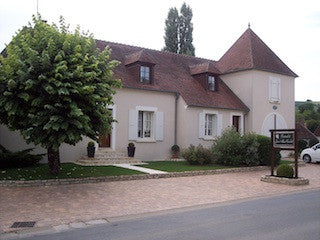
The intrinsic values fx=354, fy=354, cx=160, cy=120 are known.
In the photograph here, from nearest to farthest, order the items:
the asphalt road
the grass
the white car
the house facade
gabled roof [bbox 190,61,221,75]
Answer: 1. the asphalt road
2. the grass
3. the house facade
4. the white car
5. gabled roof [bbox 190,61,221,75]

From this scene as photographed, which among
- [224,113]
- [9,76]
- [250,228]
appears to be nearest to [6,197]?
[9,76]

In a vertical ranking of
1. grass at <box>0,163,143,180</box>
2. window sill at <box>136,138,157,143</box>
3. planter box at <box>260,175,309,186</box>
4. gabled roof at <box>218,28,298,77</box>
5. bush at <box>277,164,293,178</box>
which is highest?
gabled roof at <box>218,28,298,77</box>

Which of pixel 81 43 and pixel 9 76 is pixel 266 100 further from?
pixel 9 76

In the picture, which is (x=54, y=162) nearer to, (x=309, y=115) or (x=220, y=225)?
(x=220, y=225)

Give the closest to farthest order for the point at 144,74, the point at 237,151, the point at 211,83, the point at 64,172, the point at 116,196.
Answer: the point at 116,196 → the point at 64,172 → the point at 237,151 → the point at 144,74 → the point at 211,83

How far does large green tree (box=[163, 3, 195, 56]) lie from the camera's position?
1431 inches

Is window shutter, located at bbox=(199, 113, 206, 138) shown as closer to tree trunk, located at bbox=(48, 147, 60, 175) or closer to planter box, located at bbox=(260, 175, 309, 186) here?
planter box, located at bbox=(260, 175, 309, 186)

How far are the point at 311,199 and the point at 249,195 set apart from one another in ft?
5.88

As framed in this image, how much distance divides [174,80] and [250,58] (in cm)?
612

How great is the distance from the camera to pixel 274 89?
80.7 ft

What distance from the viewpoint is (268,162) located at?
1872cm

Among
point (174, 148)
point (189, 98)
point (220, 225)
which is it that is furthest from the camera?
point (189, 98)

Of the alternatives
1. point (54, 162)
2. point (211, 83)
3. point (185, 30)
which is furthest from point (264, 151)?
point (185, 30)

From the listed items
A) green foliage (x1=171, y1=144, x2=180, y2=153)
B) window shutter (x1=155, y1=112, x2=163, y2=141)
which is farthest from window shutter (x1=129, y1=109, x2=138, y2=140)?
green foliage (x1=171, y1=144, x2=180, y2=153)
